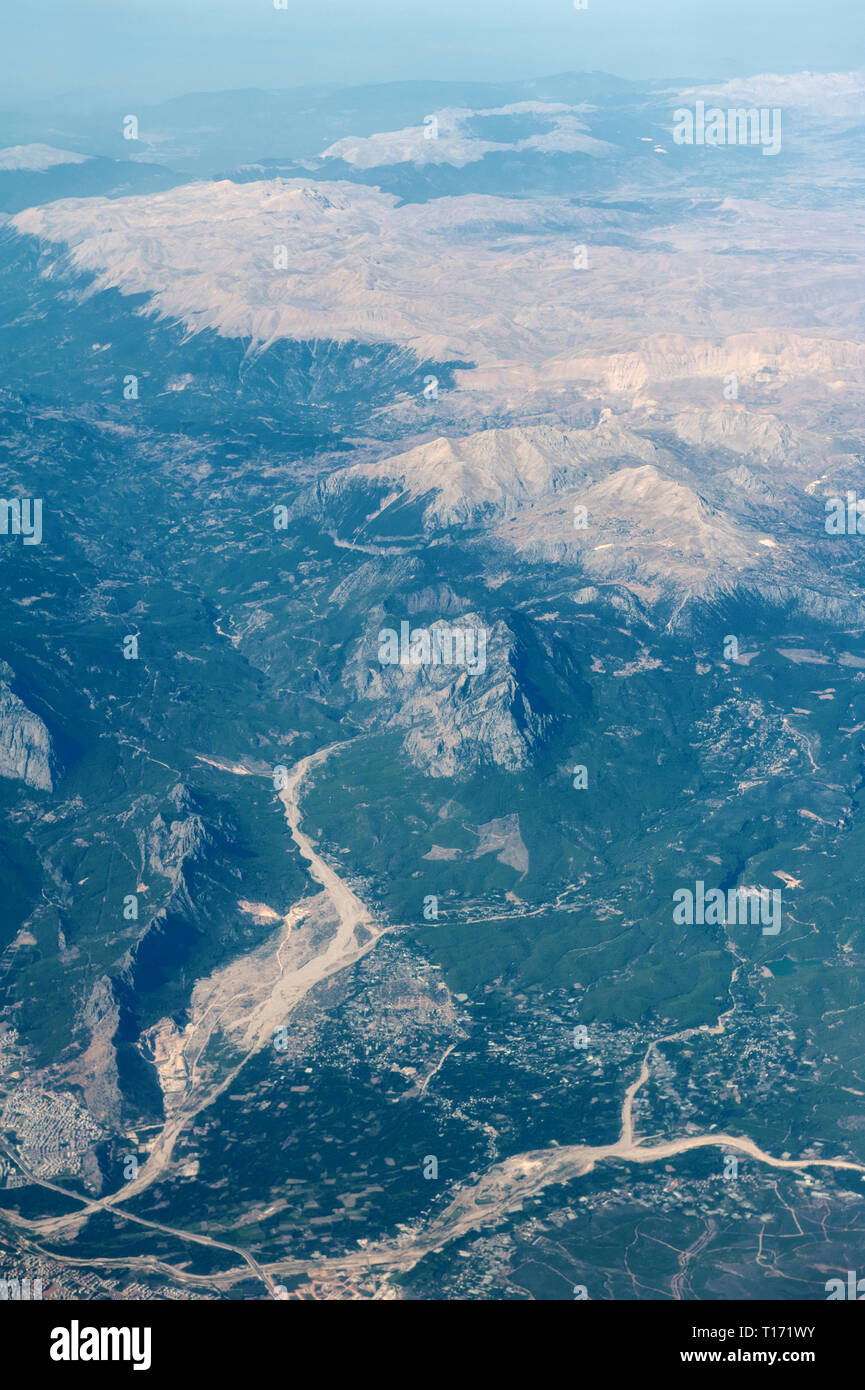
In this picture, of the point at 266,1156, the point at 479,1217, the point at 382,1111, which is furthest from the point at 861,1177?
the point at 266,1156

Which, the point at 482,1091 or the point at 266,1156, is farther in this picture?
the point at 482,1091

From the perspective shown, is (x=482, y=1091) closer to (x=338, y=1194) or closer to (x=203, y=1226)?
(x=338, y=1194)

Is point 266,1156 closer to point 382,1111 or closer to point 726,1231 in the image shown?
point 382,1111
